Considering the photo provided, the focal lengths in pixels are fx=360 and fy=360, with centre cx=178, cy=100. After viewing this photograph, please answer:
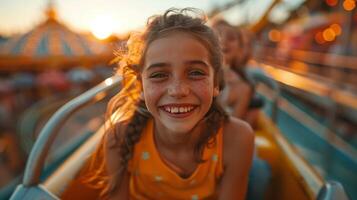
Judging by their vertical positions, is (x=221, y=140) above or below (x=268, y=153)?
above

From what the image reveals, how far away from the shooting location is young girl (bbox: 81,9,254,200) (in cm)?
108

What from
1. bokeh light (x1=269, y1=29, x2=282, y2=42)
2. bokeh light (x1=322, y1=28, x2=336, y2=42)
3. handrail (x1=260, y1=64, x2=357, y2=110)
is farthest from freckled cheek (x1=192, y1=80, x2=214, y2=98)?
bokeh light (x1=269, y1=29, x2=282, y2=42)

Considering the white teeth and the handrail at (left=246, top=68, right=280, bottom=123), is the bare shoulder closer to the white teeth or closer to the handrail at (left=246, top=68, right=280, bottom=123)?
the white teeth

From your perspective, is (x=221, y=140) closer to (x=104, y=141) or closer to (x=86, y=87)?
(x=104, y=141)

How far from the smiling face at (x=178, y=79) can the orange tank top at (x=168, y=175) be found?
17 cm

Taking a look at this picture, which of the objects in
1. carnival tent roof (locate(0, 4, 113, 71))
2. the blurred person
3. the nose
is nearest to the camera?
the nose

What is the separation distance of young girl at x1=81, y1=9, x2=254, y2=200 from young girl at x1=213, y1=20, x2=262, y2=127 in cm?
84

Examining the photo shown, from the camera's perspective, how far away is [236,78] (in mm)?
2178

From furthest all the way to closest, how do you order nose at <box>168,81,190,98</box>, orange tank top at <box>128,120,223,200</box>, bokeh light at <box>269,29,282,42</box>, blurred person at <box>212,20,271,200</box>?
1. bokeh light at <box>269,29,282,42</box>
2. blurred person at <box>212,20,271,200</box>
3. orange tank top at <box>128,120,223,200</box>
4. nose at <box>168,81,190,98</box>

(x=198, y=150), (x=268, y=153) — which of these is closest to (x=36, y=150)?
(x=198, y=150)

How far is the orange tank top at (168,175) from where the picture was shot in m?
1.21

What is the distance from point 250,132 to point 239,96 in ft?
2.86

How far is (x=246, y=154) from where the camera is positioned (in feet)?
4.05

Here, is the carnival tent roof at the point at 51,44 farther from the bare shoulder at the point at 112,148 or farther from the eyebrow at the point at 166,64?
the eyebrow at the point at 166,64
